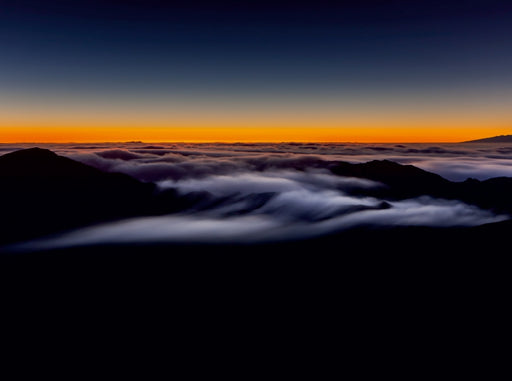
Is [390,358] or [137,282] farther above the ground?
[390,358]

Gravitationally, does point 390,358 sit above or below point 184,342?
above

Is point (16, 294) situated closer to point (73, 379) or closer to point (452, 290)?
point (73, 379)

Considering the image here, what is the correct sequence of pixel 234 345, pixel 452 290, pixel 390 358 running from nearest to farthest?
pixel 390 358 → pixel 234 345 → pixel 452 290

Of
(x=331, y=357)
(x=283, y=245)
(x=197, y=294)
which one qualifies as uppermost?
(x=331, y=357)

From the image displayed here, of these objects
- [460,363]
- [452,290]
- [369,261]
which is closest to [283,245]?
[369,261]

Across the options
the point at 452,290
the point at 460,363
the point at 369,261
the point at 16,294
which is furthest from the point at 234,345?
the point at 16,294

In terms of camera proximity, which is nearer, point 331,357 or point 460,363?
point 460,363

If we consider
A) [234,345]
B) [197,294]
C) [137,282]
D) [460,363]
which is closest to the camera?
[460,363]

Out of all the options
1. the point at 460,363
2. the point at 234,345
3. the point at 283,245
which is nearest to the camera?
the point at 460,363

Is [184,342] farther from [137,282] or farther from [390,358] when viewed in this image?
[137,282]
